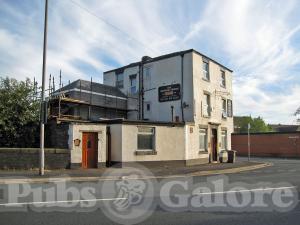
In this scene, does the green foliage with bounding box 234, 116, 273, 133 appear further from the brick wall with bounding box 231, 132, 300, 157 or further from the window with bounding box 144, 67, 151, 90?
the window with bounding box 144, 67, 151, 90

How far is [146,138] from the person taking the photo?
23.8 m

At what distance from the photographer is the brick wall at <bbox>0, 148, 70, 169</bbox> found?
18750 millimetres

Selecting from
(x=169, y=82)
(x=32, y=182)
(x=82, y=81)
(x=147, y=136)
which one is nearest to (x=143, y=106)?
(x=169, y=82)

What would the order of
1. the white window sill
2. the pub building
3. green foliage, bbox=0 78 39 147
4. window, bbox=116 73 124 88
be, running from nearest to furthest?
green foliage, bbox=0 78 39 147
the pub building
the white window sill
window, bbox=116 73 124 88

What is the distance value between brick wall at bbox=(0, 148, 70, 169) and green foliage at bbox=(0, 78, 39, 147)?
266 cm

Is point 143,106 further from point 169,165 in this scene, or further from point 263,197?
point 263,197

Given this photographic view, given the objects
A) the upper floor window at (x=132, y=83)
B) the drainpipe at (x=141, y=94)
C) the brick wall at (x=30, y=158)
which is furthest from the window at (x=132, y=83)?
the brick wall at (x=30, y=158)

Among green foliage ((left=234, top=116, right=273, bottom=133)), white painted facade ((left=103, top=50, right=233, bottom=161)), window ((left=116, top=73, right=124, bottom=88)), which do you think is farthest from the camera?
green foliage ((left=234, top=116, right=273, bottom=133))

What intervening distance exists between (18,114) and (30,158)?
11.4 feet

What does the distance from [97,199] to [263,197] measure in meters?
4.75

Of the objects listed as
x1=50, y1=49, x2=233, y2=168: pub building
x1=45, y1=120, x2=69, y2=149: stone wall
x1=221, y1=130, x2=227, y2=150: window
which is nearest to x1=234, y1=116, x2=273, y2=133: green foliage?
x1=221, y1=130, x2=227, y2=150: window

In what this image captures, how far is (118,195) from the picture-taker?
11.4 m

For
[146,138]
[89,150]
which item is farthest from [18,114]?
[146,138]

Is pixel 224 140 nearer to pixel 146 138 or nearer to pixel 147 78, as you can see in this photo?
pixel 147 78
